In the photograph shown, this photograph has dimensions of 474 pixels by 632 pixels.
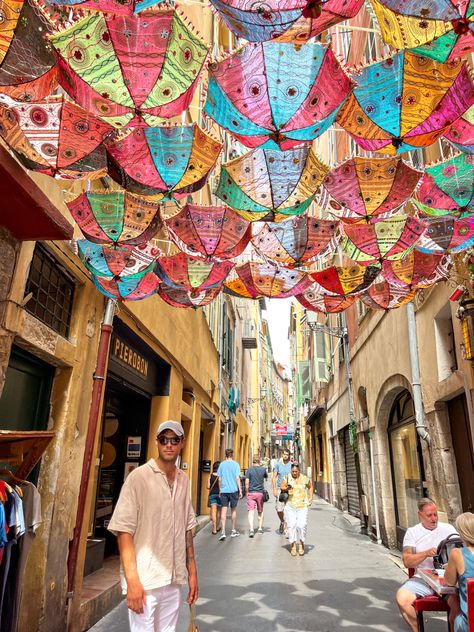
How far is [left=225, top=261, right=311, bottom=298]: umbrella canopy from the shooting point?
5316 mm

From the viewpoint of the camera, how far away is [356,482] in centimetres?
1369

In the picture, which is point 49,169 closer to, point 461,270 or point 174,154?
point 174,154

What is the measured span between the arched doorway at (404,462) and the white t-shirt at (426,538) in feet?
12.0

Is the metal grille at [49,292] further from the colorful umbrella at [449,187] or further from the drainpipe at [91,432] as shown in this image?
the colorful umbrella at [449,187]

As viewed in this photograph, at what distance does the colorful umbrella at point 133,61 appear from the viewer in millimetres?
2602

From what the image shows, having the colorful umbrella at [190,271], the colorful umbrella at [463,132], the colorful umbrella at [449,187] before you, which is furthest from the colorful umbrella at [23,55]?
the colorful umbrella at [449,187]

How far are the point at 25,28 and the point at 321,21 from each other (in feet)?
5.51

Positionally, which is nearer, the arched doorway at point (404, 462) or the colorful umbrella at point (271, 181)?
the colorful umbrella at point (271, 181)

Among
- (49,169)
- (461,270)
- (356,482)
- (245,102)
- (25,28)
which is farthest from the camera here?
(356,482)

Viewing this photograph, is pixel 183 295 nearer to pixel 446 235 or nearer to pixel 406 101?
pixel 446 235

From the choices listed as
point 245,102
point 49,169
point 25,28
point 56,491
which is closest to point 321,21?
point 245,102

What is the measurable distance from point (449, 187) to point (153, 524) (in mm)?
3651

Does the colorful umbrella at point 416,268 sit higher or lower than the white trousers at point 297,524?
higher

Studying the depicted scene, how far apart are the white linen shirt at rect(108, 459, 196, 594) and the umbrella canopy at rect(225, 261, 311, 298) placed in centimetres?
287
